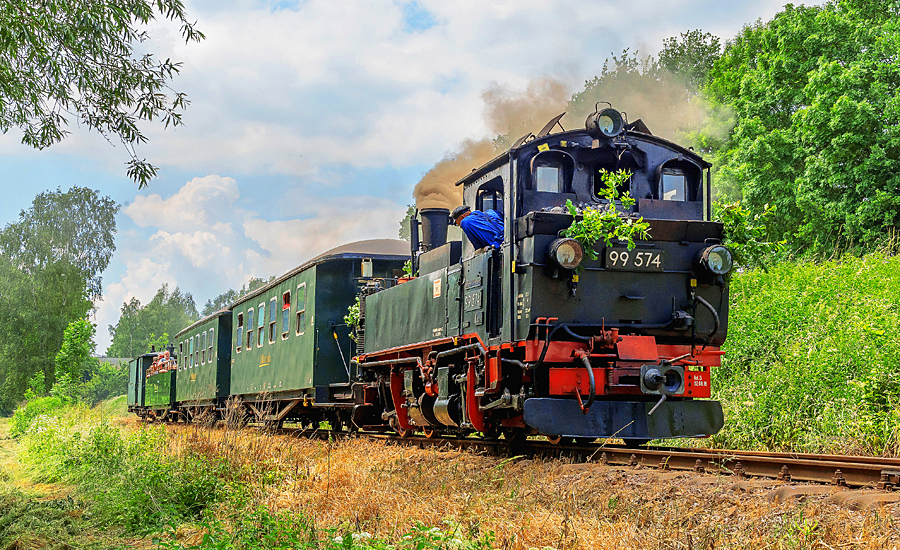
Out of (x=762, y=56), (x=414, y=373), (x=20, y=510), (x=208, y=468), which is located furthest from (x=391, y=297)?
(x=762, y=56)

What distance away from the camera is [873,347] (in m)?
9.70

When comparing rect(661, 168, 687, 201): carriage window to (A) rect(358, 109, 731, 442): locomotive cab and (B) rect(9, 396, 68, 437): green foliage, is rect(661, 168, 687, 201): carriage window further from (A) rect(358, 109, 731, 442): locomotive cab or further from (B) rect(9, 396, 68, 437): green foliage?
(B) rect(9, 396, 68, 437): green foliage

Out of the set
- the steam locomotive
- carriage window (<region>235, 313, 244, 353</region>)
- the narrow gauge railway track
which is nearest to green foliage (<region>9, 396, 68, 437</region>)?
carriage window (<region>235, 313, 244, 353</region>)

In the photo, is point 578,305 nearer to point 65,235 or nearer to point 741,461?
point 741,461

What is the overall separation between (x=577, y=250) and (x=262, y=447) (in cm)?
405

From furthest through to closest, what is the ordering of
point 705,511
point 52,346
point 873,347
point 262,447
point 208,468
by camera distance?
point 52,346 < point 873,347 < point 262,447 < point 208,468 < point 705,511

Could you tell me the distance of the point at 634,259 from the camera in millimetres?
8086

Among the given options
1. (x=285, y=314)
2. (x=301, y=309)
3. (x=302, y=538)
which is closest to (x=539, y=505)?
(x=302, y=538)

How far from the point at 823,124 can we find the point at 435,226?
1247cm

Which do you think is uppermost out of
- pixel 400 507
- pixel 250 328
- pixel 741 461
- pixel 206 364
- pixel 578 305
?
pixel 250 328

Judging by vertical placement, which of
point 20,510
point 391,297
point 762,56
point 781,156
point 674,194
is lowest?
point 20,510

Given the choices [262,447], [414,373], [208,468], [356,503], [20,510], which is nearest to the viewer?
[356,503]

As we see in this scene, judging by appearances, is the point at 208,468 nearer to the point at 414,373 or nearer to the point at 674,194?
the point at 414,373

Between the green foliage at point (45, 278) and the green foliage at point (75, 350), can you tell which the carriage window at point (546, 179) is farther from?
the green foliage at point (45, 278)
